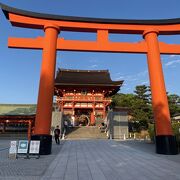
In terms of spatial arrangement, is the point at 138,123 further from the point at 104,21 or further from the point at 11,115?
the point at 104,21

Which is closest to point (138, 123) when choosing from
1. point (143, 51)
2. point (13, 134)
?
point (13, 134)

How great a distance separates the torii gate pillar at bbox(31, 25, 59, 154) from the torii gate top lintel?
0.49 metres

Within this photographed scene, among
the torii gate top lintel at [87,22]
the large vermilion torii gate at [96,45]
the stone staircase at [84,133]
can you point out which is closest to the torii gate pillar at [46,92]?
the large vermilion torii gate at [96,45]

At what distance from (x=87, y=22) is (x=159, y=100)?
5593 mm

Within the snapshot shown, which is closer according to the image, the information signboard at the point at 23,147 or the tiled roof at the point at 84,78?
the information signboard at the point at 23,147

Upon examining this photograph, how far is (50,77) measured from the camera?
10.6 metres

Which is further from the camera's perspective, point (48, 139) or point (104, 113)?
point (104, 113)

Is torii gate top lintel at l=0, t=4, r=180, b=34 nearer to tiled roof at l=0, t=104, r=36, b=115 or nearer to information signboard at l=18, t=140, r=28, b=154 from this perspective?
information signboard at l=18, t=140, r=28, b=154

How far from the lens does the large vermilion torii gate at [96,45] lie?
396 inches

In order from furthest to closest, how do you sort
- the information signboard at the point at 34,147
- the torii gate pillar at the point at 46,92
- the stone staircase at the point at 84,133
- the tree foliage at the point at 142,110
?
the tree foliage at the point at 142,110, the stone staircase at the point at 84,133, the torii gate pillar at the point at 46,92, the information signboard at the point at 34,147

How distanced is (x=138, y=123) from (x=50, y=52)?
2378 cm

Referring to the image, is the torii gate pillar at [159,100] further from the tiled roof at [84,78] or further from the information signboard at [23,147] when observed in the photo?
the tiled roof at [84,78]

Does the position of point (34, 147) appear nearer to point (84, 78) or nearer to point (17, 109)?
point (17, 109)

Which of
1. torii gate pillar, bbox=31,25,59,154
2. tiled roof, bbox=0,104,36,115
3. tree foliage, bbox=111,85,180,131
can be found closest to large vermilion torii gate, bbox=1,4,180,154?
torii gate pillar, bbox=31,25,59,154
